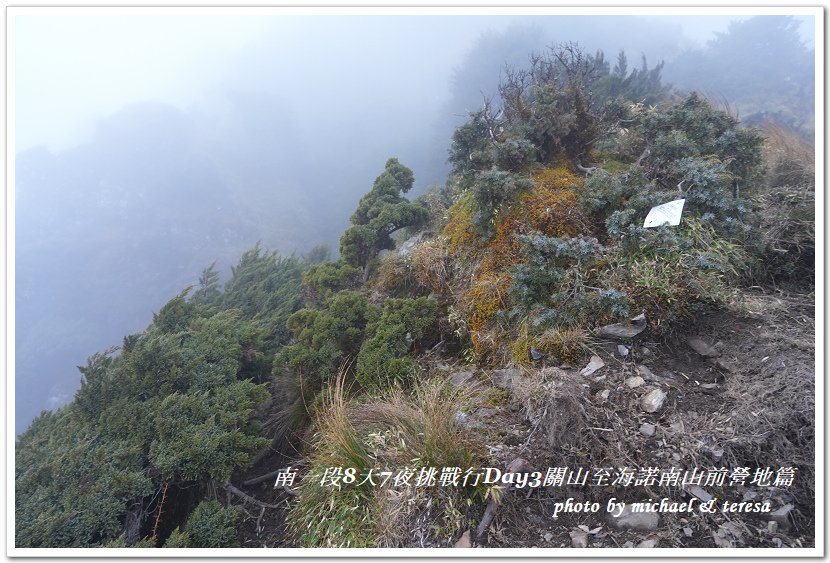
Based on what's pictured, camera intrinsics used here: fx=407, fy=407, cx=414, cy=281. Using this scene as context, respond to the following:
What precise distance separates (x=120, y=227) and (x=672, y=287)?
21.7m

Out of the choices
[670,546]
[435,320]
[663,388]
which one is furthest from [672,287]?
[435,320]

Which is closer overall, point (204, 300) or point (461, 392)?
point (461, 392)

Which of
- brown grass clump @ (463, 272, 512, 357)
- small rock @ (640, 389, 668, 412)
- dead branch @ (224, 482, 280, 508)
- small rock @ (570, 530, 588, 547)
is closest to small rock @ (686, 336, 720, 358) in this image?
small rock @ (640, 389, 668, 412)

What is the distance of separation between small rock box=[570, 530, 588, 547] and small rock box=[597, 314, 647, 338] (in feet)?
3.95

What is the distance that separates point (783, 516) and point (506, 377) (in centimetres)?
148

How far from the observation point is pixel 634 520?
199 cm

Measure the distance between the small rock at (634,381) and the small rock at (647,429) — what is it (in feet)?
0.81

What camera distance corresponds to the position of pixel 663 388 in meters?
2.39

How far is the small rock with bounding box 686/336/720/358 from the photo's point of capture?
8.19ft

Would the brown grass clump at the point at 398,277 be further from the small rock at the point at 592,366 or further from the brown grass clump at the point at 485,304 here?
the small rock at the point at 592,366

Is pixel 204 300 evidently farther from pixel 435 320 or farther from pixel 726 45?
pixel 726 45

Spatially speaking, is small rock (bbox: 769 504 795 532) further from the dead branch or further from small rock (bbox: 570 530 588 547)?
the dead branch

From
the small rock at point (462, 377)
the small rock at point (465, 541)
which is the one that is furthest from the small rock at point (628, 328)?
the small rock at point (465, 541)

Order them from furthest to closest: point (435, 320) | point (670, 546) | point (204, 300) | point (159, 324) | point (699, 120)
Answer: point (204, 300) < point (159, 324) < point (699, 120) < point (435, 320) < point (670, 546)
